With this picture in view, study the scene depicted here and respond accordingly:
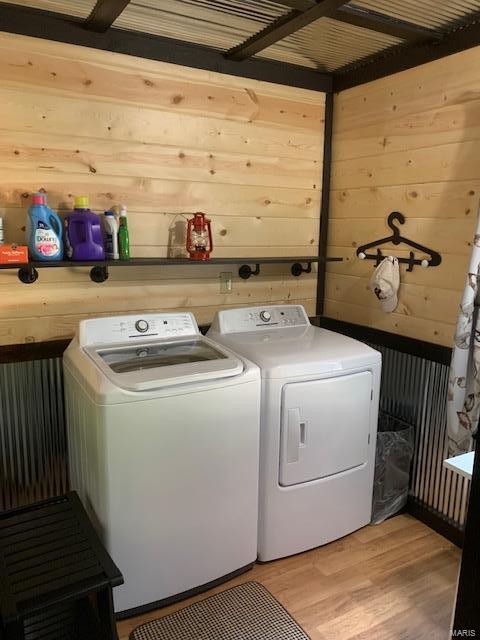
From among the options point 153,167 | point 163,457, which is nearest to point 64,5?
point 153,167

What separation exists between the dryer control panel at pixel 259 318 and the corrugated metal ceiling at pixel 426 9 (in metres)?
1.35

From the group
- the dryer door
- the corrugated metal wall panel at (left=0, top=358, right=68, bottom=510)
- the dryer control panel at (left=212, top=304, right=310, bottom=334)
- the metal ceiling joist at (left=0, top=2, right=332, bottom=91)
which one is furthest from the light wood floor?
the metal ceiling joist at (left=0, top=2, right=332, bottom=91)

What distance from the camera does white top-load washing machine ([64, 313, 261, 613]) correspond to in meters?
1.74

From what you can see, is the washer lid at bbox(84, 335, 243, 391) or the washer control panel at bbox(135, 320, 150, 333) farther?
the washer control panel at bbox(135, 320, 150, 333)

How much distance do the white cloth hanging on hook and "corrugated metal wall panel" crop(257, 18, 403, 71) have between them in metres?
0.97

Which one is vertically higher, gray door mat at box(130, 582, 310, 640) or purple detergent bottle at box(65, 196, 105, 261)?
purple detergent bottle at box(65, 196, 105, 261)

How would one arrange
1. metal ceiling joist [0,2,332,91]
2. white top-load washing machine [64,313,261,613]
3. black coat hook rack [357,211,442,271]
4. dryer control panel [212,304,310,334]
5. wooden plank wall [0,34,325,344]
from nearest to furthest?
white top-load washing machine [64,313,261,613] < metal ceiling joist [0,2,332,91] < wooden plank wall [0,34,325,344] < black coat hook rack [357,211,442,271] < dryer control panel [212,304,310,334]

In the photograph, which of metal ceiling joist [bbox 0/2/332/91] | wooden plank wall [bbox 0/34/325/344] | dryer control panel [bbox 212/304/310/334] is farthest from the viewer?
dryer control panel [bbox 212/304/310/334]

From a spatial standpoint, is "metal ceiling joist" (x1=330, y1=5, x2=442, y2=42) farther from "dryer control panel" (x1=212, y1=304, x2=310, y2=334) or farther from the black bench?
the black bench

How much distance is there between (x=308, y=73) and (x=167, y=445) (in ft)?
6.65

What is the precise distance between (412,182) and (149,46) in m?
1.33

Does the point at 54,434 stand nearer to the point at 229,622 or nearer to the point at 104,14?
the point at 229,622

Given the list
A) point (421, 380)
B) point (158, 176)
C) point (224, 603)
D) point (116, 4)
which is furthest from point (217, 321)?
point (116, 4)

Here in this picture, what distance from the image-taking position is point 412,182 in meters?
2.38
